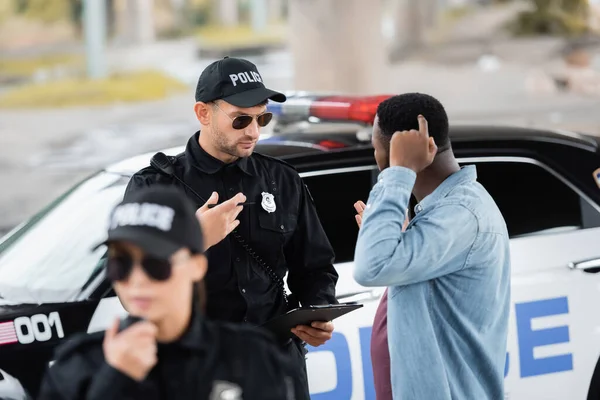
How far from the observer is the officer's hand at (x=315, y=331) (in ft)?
9.71

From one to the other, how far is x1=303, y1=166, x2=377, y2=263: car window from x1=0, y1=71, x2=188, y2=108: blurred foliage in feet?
50.7

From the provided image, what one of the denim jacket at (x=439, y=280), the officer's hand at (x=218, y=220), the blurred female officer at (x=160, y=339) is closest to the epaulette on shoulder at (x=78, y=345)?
the blurred female officer at (x=160, y=339)

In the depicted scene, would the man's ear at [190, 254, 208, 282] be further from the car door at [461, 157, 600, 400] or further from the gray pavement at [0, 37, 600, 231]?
the gray pavement at [0, 37, 600, 231]

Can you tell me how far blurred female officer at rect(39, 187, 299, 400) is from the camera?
178 cm

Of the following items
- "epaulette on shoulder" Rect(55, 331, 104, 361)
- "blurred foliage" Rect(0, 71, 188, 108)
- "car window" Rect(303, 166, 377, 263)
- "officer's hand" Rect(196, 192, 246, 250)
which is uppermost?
"officer's hand" Rect(196, 192, 246, 250)

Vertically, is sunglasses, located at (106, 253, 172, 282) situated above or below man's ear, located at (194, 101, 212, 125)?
below

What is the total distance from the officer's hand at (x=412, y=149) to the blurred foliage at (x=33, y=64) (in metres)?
18.4

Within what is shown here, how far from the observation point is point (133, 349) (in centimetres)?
175

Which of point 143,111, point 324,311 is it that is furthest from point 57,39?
point 324,311

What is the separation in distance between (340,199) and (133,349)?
2321 mm

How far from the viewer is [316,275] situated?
3146 millimetres

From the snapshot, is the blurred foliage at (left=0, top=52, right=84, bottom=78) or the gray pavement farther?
the blurred foliage at (left=0, top=52, right=84, bottom=78)

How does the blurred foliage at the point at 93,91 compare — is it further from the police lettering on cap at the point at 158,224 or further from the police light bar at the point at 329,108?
the police lettering on cap at the point at 158,224

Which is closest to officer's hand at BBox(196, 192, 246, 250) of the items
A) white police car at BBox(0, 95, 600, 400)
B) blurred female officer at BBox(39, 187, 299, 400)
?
blurred female officer at BBox(39, 187, 299, 400)
